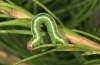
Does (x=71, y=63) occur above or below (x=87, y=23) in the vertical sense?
below

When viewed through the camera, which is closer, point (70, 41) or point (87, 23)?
point (70, 41)

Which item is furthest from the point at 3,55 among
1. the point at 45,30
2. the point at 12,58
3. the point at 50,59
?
the point at 45,30

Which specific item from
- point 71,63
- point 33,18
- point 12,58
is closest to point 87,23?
point 71,63

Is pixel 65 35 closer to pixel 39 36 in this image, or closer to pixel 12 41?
pixel 39 36

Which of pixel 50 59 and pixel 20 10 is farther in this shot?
pixel 50 59

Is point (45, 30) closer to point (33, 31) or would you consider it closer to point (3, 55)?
point (33, 31)

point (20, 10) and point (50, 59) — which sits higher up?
point (20, 10)
